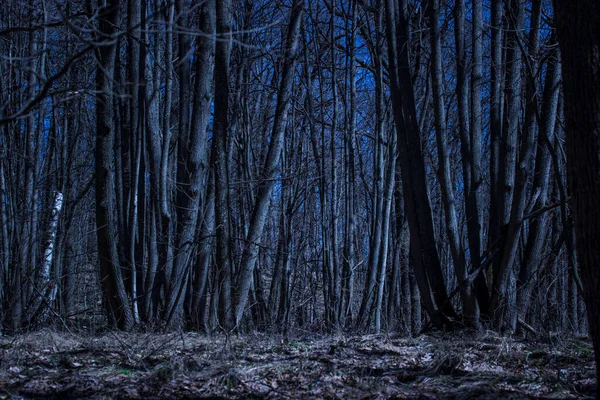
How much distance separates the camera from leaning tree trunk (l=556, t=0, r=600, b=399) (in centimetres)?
322

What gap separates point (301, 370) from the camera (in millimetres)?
4414

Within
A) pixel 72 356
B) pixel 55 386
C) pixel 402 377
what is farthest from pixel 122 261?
pixel 402 377

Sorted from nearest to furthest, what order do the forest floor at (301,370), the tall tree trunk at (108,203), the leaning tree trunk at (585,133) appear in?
the leaning tree trunk at (585,133) < the forest floor at (301,370) < the tall tree trunk at (108,203)

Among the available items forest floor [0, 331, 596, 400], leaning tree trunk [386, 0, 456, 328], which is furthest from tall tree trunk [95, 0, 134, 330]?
leaning tree trunk [386, 0, 456, 328]

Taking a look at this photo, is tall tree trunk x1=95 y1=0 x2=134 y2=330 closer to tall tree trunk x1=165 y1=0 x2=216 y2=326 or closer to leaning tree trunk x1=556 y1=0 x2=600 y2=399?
tall tree trunk x1=165 y1=0 x2=216 y2=326

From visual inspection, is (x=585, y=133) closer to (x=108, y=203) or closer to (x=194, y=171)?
(x=194, y=171)

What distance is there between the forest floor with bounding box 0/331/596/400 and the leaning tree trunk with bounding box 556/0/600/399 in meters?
1.01

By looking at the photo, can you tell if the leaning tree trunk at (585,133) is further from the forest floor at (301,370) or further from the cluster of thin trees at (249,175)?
the cluster of thin trees at (249,175)

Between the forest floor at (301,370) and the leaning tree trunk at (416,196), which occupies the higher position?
the leaning tree trunk at (416,196)

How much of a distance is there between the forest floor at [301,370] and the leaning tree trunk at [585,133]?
1.01 meters

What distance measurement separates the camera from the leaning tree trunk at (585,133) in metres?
3.22

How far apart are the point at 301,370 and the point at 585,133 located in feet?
8.50

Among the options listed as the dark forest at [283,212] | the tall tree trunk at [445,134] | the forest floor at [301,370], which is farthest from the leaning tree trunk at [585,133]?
the tall tree trunk at [445,134]

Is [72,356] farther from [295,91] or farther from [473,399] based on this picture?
[295,91]
